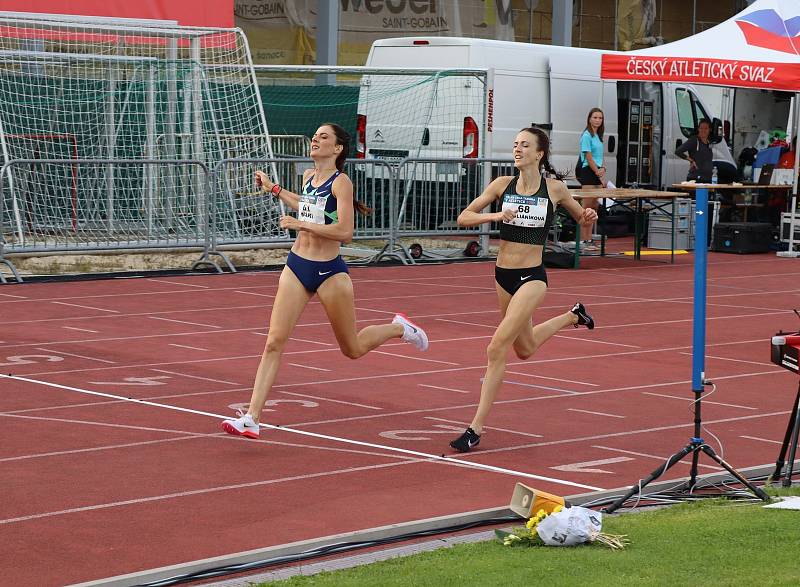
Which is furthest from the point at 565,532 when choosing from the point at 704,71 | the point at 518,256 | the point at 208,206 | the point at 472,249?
the point at 704,71

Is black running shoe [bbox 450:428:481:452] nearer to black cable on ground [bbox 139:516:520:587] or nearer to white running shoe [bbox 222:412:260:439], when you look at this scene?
white running shoe [bbox 222:412:260:439]

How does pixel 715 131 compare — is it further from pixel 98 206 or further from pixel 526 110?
pixel 98 206

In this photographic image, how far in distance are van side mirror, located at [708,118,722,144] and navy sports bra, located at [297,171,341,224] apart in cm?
1713

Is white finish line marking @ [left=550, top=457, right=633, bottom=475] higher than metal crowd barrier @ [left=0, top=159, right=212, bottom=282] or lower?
lower

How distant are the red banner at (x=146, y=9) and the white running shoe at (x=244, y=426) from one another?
1385 cm

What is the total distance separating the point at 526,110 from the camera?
2461 cm

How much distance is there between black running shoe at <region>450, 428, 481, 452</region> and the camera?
950 cm

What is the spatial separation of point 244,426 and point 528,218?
2.33 meters

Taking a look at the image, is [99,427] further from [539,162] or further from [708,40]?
[708,40]

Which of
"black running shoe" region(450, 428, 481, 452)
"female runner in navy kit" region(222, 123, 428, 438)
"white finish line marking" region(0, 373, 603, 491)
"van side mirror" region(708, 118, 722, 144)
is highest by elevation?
"van side mirror" region(708, 118, 722, 144)

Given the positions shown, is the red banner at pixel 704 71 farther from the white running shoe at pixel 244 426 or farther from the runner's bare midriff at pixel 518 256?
the white running shoe at pixel 244 426

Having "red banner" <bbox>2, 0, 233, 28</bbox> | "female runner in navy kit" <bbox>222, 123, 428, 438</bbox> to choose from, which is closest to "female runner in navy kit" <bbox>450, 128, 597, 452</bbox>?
"female runner in navy kit" <bbox>222, 123, 428, 438</bbox>

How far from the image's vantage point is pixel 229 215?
21016mm

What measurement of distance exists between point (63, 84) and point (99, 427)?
13012 millimetres
